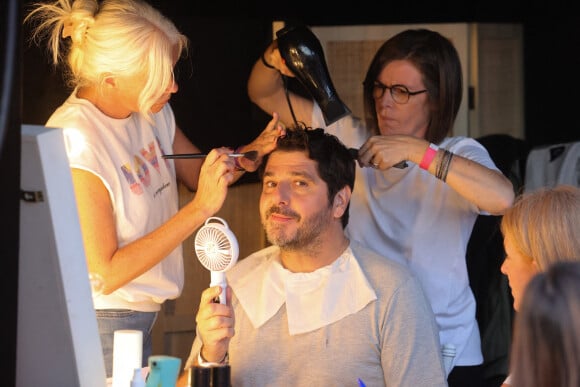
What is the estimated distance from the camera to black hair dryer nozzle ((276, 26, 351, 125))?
2.50 meters

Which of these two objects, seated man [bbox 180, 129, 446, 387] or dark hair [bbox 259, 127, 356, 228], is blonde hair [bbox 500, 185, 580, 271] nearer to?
seated man [bbox 180, 129, 446, 387]

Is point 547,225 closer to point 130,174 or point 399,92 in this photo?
point 399,92

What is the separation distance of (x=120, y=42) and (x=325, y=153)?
63cm

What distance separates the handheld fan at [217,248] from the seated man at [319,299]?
0.41 meters

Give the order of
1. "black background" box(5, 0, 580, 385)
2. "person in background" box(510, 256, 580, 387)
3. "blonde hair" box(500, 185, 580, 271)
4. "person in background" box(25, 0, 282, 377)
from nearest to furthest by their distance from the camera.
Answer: "person in background" box(510, 256, 580, 387)
"blonde hair" box(500, 185, 580, 271)
"person in background" box(25, 0, 282, 377)
"black background" box(5, 0, 580, 385)

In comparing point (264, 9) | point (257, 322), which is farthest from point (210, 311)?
point (264, 9)

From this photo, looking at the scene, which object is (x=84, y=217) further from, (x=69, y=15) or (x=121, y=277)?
(x=69, y=15)

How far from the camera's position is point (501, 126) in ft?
13.0

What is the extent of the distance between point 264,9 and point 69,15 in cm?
113

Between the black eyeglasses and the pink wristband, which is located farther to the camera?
the black eyeglasses

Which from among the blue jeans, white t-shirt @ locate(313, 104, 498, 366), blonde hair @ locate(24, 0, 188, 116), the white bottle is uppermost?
blonde hair @ locate(24, 0, 188, 116)

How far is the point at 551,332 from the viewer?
1354 mm

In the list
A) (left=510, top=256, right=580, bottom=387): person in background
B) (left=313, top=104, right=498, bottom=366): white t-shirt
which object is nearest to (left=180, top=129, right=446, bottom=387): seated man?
(left=313, top=104, right=498, bottom=366): white t-shirt

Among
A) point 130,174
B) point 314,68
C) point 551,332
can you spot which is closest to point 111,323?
point 130,174
